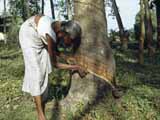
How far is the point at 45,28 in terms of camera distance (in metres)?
6.04

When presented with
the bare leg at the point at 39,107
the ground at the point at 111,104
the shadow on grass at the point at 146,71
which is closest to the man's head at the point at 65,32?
the bare leg at the point at 39,107

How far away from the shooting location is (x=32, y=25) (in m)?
6.20

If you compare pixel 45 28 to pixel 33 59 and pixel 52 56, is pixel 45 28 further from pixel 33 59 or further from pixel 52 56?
pixel 33 59

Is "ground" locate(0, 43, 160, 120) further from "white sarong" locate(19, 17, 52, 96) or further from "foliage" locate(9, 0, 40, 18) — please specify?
"foliage" locate(9, 0, 40, 18)

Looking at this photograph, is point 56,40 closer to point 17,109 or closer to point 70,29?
point 70,29

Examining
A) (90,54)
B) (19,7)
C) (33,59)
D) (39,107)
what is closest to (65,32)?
(33,59)

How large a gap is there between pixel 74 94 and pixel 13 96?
5.75 ft

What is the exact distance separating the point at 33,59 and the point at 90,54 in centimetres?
100

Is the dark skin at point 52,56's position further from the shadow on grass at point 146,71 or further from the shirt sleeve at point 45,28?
the shadow on grass at point 146,71

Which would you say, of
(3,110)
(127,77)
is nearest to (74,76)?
(3,110)

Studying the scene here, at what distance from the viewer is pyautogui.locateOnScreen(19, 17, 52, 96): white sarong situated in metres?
6.21

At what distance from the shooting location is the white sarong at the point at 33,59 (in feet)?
20.4

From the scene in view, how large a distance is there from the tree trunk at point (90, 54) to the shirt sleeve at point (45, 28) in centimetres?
94

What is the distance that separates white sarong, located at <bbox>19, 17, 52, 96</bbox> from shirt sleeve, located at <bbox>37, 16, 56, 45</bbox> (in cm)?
9
